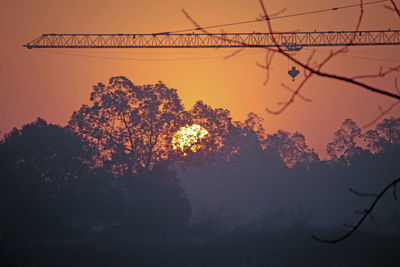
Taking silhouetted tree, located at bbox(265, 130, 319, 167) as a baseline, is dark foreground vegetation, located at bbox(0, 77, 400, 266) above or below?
below

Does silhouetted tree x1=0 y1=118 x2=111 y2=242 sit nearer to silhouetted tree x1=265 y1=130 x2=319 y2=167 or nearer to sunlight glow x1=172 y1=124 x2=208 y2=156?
sunlight glow x1=172 y1=124 x2=208 y2=156

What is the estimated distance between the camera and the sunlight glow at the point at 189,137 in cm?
6391

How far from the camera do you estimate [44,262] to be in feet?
140

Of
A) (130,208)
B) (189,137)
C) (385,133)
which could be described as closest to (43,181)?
(130,208)

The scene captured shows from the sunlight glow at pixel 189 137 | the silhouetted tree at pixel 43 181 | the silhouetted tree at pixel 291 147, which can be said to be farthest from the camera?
the silhouetted tree at pixel 291 147

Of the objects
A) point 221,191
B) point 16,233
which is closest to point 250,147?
point 221,191

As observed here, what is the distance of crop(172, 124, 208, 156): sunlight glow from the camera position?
2516 inches

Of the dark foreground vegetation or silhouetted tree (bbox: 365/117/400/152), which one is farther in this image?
silhouetted tree (bbox: 365/117/400/152)

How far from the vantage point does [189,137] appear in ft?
214

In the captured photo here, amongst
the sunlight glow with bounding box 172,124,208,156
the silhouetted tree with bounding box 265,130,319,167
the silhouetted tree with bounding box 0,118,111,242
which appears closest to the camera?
the silhouetted tree with bounding box 0,118,111,242

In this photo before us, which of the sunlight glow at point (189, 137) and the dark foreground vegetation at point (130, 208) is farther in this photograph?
the sunlight glow at point (189, 137)

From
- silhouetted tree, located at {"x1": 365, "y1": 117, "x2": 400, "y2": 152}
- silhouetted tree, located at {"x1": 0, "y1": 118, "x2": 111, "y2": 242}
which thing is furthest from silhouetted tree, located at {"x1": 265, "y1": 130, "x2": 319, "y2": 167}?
silhouetted tree, located at {"x1": 0, "y1": 118, "x2": 111, "y2": 242}

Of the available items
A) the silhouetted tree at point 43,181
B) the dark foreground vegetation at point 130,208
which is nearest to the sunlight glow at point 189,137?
the dark foreground vegetation at point 130,208

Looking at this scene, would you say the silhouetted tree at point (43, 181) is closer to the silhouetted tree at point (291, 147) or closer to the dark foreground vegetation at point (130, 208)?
the dark foreground vegetation at point (130, 208)
